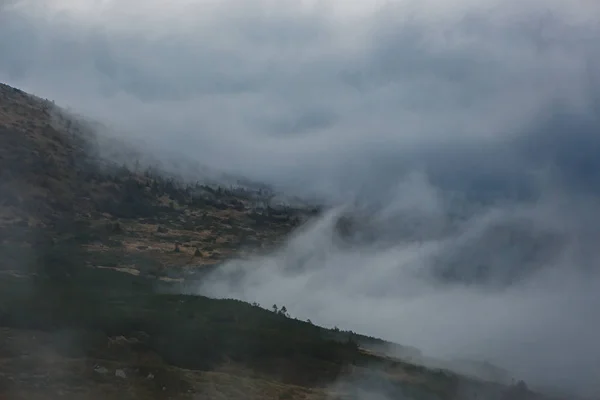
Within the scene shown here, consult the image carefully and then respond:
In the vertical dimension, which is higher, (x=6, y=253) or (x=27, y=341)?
(x=6, y=253)

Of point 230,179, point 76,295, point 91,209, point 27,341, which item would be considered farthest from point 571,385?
point 230,179

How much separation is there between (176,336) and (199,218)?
81.4 metres

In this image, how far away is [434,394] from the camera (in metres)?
47.7

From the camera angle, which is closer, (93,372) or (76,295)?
(93,372)

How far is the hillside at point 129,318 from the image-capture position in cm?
3556

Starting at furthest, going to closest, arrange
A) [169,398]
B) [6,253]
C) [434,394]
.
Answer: [6,253]
[434,394]
[169,398]

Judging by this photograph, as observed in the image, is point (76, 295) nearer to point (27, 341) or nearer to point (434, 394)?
point (27, 341)

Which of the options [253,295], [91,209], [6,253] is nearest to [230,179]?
[91,209]

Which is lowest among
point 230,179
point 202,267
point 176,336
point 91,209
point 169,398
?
point 169,398

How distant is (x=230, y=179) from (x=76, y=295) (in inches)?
5341

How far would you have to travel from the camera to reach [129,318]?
1811 inches

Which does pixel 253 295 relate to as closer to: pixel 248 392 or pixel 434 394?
pixel 434 394

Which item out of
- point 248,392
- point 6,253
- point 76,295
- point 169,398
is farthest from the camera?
point 6,253

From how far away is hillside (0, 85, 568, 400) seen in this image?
117ft
